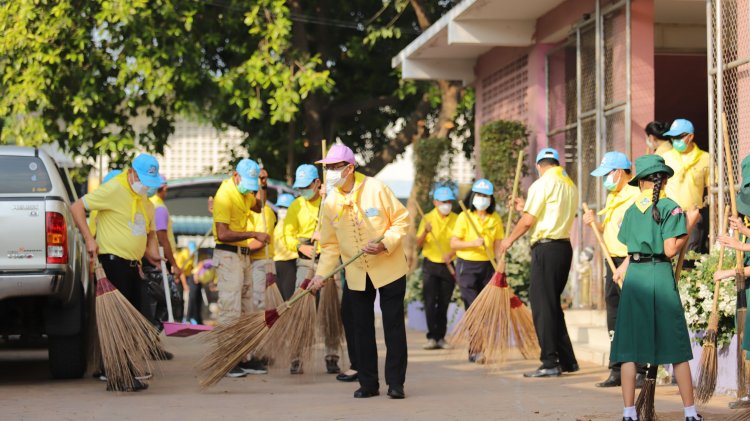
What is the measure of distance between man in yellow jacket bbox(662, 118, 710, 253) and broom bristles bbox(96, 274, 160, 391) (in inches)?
181

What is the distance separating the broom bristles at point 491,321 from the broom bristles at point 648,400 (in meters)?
3.29

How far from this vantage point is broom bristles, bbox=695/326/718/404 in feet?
27.2

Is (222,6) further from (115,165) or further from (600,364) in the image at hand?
(600,364)

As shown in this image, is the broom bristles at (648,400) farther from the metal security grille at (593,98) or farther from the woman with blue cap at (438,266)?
the woman with blue cap at (438,266)

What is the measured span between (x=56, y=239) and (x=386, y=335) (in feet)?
8.40

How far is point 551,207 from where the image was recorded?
10609 mm

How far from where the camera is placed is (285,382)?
10.5 metres

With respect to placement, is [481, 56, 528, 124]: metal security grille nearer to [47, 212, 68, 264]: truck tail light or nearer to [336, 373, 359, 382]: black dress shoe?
[336, 373, 359, 382]: black dress shoe

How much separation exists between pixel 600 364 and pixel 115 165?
11.6 m

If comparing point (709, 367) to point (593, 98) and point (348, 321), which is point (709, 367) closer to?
point (348, 321)

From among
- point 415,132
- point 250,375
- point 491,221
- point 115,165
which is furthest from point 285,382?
point 415,132

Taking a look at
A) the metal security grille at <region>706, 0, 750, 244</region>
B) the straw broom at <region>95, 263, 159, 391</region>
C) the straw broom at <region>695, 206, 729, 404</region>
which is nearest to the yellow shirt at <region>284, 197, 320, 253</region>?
the straw broom at <region>95, 263, 159, 391</region>

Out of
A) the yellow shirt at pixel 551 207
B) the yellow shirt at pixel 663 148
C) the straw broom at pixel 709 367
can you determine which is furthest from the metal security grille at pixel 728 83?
the straw broom at pixel 709 367

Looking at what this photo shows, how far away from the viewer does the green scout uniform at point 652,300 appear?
7.54 meters
